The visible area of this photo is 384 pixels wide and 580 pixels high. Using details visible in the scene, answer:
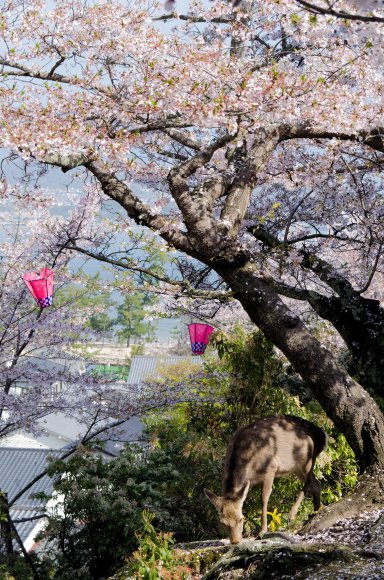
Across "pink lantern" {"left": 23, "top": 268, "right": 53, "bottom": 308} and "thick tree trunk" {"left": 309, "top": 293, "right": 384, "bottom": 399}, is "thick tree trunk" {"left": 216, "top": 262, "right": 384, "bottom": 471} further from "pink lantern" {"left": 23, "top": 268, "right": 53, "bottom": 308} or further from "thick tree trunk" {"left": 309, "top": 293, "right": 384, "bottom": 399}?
"pink lantern" {"left": 23, "top": 268, "right": 53, "bottom": 308}

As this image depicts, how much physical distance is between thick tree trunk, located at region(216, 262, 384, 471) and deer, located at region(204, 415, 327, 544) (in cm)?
26

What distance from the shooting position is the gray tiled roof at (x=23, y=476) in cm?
1459

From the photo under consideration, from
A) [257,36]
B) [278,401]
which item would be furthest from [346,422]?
[257,36]

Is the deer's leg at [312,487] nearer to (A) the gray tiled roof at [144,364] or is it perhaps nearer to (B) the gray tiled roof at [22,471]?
(B) the gray tiled roof at [22,471]

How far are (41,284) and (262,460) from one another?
2.81 meters

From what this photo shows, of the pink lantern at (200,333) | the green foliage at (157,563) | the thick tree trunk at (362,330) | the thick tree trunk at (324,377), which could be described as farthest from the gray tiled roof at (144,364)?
the green foliage at (157,563)

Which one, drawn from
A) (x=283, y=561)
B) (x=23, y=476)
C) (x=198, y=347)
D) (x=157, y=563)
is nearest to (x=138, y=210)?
(x=198, y=347)

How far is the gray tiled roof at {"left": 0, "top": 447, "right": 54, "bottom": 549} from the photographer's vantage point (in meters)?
14.6

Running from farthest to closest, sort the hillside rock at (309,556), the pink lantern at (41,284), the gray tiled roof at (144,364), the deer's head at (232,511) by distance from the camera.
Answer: the gray tiled roof at (144,364), the pink lantern at (41,284), the deer's head at (232,511), the hillside rock at (309,556)

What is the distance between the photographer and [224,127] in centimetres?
550

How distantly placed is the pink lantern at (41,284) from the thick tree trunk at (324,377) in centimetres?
200

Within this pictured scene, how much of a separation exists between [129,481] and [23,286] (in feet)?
9.37

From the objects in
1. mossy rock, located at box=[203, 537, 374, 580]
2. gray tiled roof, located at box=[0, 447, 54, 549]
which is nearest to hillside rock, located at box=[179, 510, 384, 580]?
mossy rock, located at box=[203, 537, 374, 580]

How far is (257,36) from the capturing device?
7.64 m
